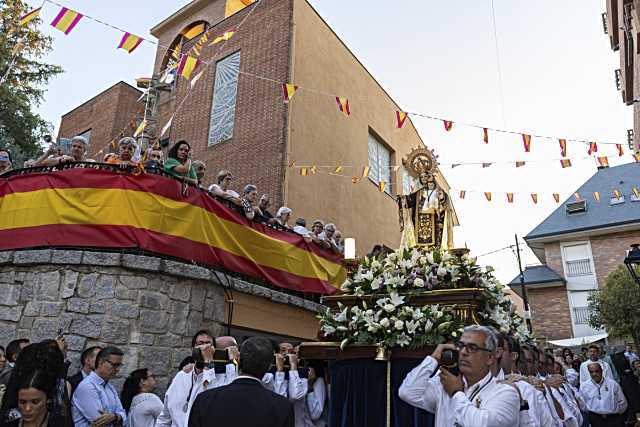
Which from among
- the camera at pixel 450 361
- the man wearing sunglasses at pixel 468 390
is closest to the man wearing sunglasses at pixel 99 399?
the man wearing sunglasses at pixel 468 390

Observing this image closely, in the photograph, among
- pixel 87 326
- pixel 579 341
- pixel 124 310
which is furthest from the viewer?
pixel 579 341

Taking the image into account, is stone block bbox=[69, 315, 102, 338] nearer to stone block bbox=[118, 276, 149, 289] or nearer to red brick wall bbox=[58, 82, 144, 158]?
stone block bbox=[118, 276, 149, 289]

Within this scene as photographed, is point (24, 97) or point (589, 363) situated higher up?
point (24, 97)

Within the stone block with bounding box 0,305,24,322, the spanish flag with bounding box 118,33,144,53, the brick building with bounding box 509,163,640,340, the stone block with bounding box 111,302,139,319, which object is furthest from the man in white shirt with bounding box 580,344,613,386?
the brick building with bounding box 509,163,640,340

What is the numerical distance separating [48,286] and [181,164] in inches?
96.0

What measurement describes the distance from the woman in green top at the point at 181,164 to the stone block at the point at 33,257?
6.35ft

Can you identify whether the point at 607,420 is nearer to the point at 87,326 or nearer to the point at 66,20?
the point at 87,326

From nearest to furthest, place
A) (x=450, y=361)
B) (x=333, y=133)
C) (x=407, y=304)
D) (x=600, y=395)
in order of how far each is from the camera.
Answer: (x=450, y=361)
(x=407, y=304)
(x=600, y=395)
(x=333, y=133)

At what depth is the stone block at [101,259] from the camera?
6.25 metres

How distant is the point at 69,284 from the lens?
6.20 metres

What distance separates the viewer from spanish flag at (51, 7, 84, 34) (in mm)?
7727

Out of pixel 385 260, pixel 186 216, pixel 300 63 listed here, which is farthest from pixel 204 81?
pixel 385 260

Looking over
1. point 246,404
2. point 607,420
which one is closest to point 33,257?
point 246,404

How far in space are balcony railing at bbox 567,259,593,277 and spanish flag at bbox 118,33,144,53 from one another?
2316 cm
